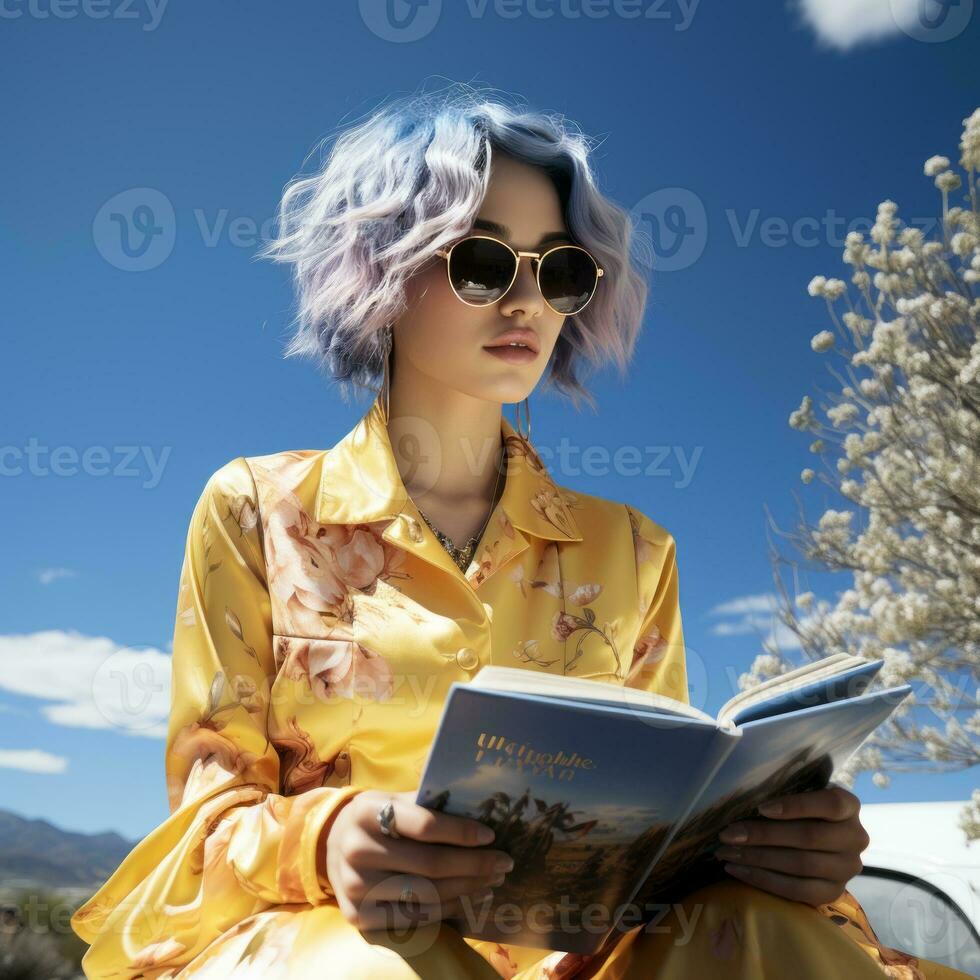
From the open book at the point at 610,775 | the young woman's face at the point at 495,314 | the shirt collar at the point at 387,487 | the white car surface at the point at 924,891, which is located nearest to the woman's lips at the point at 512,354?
the young woman's face at the point at 495,314

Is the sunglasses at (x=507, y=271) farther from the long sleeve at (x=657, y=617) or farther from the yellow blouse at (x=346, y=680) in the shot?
the long sleeve at (x=657, y=617)

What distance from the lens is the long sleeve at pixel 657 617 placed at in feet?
5.99

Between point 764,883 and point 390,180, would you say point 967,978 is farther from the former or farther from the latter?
point 390,180

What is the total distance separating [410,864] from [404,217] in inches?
45.1

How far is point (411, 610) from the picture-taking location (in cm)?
162

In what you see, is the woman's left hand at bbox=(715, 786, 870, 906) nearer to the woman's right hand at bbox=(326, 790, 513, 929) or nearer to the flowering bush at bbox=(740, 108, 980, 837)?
the woman's right hand at bbox=(326, 790, 513, 929)

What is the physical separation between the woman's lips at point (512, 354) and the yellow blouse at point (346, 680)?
239mm

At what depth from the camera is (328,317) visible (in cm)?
199

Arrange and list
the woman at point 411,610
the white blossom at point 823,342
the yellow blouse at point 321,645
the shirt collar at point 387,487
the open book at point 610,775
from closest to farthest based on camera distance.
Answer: the open book at point 610,775
the woman at point 411,610
the yellow blouse at point 321,645
the shirt collar at point 387,487
the white blossom at point 823,342

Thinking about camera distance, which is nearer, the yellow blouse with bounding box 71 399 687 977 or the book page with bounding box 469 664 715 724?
the book page with bounding box 469 664 715 724

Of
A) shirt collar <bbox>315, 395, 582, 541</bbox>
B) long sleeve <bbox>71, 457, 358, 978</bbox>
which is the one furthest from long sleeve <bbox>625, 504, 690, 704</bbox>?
long sleeve <bbox>71, 457, 358, 978</bbox>

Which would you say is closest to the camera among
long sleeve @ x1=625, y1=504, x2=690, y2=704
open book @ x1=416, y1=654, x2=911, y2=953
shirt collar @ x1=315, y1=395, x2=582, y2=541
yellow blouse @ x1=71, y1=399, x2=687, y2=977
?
open book @ x1=416, y1=654, x2=911, y2=953

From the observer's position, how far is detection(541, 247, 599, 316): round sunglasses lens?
1786 millimetres

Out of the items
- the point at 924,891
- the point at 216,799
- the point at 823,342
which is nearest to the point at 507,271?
the point at 216,799
